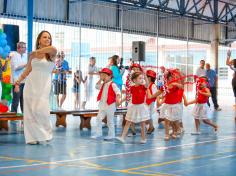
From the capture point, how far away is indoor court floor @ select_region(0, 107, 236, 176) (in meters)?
5.81

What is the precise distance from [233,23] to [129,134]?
16.5 m

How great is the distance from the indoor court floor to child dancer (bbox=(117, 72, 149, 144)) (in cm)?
24

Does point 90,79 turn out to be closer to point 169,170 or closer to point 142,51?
point 142,51


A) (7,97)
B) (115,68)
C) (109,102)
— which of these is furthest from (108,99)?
(7,97)

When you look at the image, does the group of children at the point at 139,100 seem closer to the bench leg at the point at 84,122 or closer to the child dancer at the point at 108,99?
the child dancer at the point at 108,99

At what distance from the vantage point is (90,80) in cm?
1609

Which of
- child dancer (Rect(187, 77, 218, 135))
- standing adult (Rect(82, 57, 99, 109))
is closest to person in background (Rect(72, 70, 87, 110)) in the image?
standing adult (Rect(82, 57, 99, 109))

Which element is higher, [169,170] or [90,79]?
[90,79]

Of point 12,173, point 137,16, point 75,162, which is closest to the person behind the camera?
point 12,173

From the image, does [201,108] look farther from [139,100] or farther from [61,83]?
[61,83]

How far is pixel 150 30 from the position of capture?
1981cm

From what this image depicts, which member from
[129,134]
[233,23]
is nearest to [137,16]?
[233,23]

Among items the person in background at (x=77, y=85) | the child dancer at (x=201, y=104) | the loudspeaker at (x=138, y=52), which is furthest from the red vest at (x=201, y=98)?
the person in background at (x=77, y=85)

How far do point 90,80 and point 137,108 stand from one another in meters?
7.46
